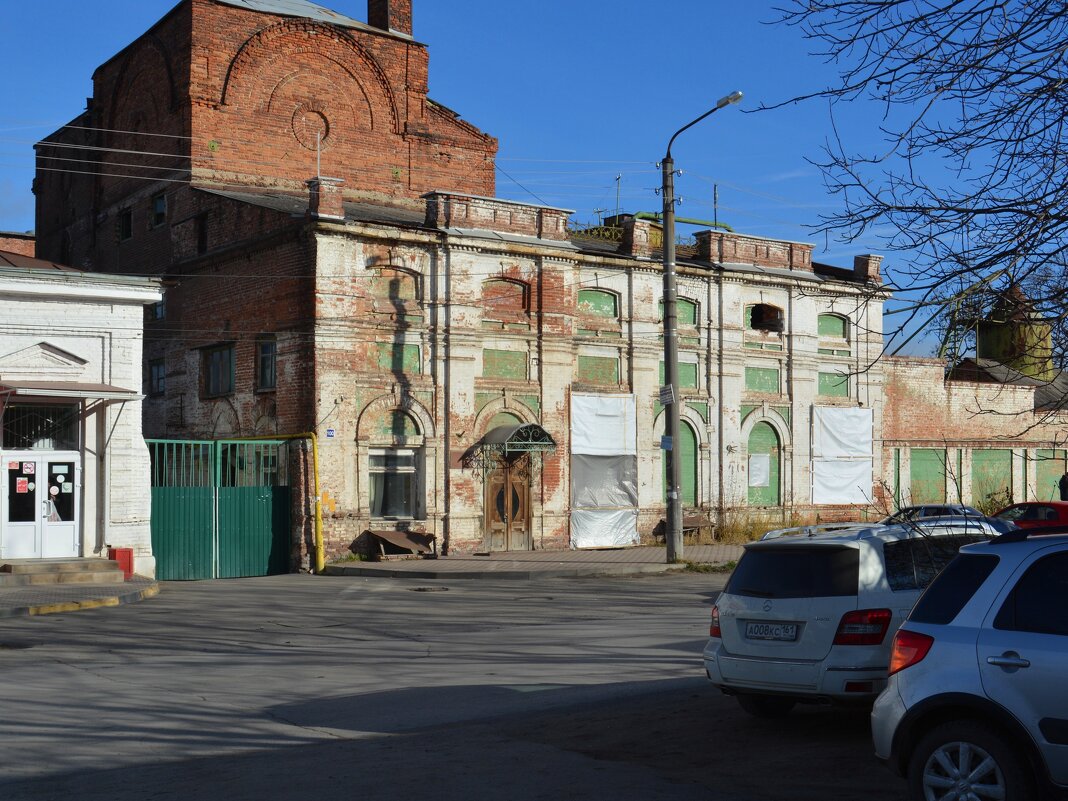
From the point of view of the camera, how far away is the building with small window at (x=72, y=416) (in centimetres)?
2312

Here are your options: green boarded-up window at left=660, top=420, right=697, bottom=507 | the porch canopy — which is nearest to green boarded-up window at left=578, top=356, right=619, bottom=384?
green boarded-up window at left=660, top=420, right=697, bottom=507

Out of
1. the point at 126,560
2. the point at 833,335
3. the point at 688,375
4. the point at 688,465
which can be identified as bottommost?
the point at 126,560

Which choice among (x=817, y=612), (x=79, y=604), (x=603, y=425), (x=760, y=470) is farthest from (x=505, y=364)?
(x=817, y=612)

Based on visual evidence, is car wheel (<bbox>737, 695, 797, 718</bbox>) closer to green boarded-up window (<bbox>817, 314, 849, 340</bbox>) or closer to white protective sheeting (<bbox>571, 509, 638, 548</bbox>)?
white protective sheeting (<bbox>571, 509, 638, 548</bbox>)

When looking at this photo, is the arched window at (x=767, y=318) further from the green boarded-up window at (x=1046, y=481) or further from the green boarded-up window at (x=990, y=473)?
the green boarded-up window at (x=1046, y=481)

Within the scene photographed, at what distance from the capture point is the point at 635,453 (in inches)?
1297

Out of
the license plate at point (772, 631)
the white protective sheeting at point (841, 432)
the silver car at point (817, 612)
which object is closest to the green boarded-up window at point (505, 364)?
the white protective sheeting at point (841, 432)

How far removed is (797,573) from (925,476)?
109ft

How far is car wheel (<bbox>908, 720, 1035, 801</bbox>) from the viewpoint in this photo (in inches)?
238

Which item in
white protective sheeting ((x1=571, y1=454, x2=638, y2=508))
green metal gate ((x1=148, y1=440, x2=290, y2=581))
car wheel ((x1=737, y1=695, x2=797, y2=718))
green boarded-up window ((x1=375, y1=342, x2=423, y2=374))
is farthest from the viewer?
white protective sheeting ((x1=571, y1=454, x2=638, y2=508))

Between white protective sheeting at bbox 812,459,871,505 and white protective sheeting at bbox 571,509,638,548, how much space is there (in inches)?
291

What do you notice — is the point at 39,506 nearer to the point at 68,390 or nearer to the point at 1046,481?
the point at 68,390

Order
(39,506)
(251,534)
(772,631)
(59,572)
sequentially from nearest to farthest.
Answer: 1. (772,631)
2. (59,572)
3. (39,506)
4. (251,534)

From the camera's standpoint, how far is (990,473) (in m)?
42.9
